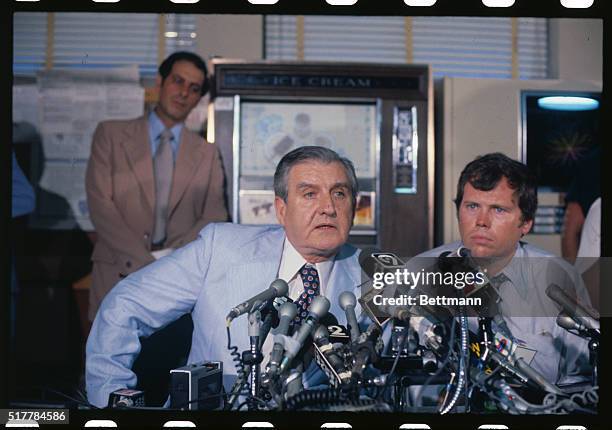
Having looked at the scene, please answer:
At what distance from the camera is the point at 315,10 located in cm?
254

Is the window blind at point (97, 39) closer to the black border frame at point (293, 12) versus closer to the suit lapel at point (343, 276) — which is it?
the black border frame at point (293, 12)

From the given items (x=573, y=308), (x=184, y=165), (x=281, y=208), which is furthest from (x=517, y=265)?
(x=184, y=165)

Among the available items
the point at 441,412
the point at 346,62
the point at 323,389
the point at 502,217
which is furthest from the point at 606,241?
the point at 346,62

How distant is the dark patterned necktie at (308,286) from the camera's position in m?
2.26

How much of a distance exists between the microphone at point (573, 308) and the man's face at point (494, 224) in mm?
178

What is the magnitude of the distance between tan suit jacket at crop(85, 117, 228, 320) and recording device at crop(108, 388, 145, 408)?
1.02 meters

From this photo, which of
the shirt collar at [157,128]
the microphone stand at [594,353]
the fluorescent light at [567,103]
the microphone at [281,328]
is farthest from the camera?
the fluorescent light at [567,103]

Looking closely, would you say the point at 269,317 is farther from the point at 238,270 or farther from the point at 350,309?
the point at 238,270

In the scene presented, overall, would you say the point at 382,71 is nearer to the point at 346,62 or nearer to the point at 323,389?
the point at 346,62

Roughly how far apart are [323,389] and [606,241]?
1.27 metres

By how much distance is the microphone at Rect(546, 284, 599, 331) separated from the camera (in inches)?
82.7

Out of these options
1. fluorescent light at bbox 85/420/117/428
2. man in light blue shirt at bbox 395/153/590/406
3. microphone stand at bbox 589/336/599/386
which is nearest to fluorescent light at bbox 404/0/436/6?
man in light blue shirt at bbox 395/153/590/406

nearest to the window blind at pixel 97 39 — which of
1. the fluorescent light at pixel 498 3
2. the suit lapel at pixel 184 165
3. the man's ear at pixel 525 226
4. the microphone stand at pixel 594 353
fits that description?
the suit lapel at pixel 184 165

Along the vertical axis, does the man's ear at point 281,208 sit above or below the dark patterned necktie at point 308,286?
above
